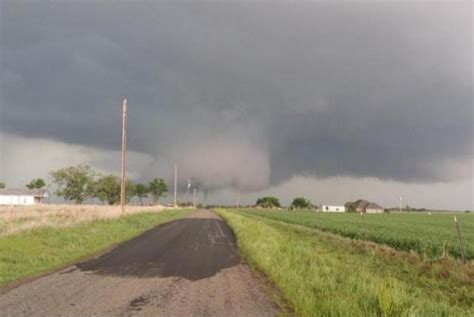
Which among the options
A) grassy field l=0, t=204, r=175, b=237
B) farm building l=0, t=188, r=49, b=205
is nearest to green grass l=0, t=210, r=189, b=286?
grassy field l=0, t=204, r=175, b=237

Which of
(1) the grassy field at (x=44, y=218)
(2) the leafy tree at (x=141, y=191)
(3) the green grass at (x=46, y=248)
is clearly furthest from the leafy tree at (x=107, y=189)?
(3) the green grass at (x=46, y=248)

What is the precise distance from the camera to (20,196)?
124 meters

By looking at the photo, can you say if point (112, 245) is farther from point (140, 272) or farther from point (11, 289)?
point (11, 289)

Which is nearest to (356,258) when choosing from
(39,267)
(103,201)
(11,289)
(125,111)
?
(39,267)

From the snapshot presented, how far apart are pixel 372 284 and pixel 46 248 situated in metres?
13.3

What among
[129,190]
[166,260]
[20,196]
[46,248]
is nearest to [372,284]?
[166,260]

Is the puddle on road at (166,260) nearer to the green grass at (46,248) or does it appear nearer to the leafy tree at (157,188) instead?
the green grass at (46,248)

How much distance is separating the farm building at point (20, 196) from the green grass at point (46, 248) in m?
109

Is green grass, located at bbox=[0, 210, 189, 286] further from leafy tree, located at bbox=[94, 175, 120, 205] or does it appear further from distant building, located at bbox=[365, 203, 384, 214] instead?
distant building, located at bbox=[365, 203, 384, 214]

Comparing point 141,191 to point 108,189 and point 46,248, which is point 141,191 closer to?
point 108,189

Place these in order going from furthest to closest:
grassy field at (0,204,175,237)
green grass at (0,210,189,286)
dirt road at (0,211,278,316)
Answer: grassy field at (0,204,175,237), green grass at (0,210,189,286), dirt road at (0,211,278,316)

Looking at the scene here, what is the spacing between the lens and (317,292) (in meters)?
9.42

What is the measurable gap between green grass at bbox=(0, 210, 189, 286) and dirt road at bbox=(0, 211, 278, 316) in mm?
1000

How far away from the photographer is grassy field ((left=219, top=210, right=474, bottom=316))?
7.66m
